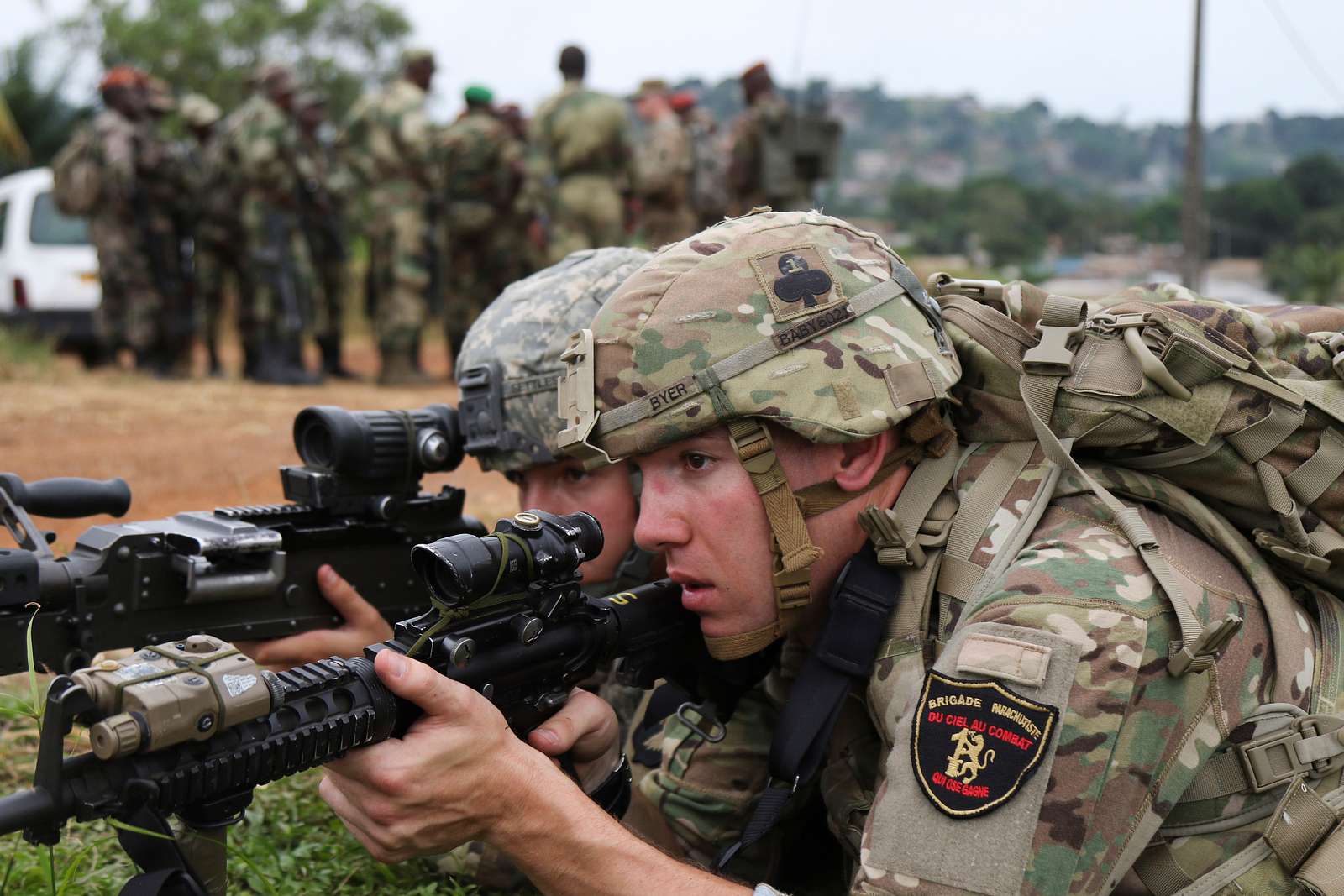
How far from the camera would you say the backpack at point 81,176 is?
1346cm

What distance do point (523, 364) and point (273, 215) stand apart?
32.4ft

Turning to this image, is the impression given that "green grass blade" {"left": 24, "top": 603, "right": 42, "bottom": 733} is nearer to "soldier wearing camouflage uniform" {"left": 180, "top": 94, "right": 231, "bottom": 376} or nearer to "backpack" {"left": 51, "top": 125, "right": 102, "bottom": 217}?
"soldier wearing camouflage uniform" {"left": 180, "top": 94, "right": 231, "bottom": 376}

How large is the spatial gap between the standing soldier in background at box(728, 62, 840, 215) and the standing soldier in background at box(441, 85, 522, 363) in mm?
3959

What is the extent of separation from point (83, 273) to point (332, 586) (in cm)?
1382

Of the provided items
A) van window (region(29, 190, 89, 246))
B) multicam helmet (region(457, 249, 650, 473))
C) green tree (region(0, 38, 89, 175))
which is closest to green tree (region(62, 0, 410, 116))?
green tree (region(0, 38, 89, 175))

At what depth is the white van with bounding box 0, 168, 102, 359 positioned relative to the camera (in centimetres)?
1549

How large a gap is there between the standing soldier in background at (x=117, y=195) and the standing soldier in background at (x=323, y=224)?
5.87 feet

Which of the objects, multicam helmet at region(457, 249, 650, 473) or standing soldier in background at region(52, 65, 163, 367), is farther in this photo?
standing soldier in background at region(52, 65, 163, 367)

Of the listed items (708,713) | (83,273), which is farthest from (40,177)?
(708,713)

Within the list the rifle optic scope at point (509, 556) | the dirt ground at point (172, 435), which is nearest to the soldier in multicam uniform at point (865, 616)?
the rifle optic scope at point (509, 556)

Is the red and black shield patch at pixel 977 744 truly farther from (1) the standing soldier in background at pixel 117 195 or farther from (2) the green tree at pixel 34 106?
(2) the green tree at pixel 34 106

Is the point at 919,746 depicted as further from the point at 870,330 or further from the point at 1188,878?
the point at 870,330

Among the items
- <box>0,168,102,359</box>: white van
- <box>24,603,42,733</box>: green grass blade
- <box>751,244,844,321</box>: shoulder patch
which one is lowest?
<box>0,168,102,359</box>: white van

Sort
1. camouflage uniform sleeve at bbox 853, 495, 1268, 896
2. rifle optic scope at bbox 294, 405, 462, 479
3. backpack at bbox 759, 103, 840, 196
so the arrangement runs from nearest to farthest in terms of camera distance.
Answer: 1. camouflage uniform sleeve at bbox 853, 495, 1268, 896
2. rifle optic scope at bbox 294, 405, 462, 479
3. backpack at bbox 759, 103, 840, 196
